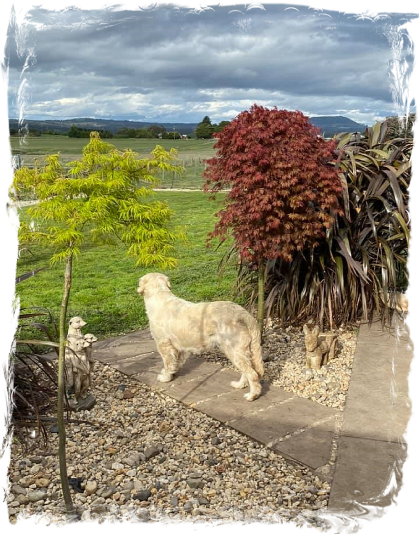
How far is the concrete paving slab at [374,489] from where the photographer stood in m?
2.99

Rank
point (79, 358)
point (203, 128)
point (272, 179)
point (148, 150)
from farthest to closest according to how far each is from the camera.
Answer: point (203, 128) < point (148, 150) < point (272, 179) < point (79, 358)

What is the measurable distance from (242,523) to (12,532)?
1.31m

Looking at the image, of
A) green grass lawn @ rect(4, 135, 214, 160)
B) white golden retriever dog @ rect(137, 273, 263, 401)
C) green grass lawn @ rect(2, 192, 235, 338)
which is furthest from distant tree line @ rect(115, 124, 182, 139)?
white golden retriever dog @ rect(137, 273, 263, 401)

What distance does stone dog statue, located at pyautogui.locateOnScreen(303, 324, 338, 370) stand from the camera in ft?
17.4

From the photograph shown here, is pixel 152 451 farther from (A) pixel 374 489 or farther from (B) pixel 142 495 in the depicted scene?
(A) pixel 374 489

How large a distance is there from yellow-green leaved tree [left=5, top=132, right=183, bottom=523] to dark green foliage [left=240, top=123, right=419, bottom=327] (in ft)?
7.63

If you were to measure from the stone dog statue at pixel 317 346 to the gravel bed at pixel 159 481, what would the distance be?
4.79ft

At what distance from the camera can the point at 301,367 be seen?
17.9 ft

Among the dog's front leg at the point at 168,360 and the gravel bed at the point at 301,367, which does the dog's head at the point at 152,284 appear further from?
the gravel bed at the point at 301,367

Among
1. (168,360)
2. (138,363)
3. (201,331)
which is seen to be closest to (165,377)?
(168,360)

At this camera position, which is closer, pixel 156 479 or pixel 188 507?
pixel 188 507

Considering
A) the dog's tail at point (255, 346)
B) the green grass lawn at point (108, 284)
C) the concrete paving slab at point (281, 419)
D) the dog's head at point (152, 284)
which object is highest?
the dog's head at point (152, 284)

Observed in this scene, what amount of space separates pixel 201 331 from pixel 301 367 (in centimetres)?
132

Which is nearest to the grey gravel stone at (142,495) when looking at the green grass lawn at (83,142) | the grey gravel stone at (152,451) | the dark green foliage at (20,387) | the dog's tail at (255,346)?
the grey gravel stone at (152,451)
